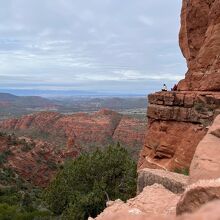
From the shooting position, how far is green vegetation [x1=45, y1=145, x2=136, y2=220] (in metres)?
27.5

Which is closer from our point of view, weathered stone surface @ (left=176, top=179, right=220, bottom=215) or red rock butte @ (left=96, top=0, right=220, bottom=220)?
weathered stone surface @ (left=176, top=179, right=220, bottom=215)

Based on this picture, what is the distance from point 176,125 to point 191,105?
6.51 feet

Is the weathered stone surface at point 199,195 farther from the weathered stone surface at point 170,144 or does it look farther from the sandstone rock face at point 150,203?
the weathered stone surface at point 170,144

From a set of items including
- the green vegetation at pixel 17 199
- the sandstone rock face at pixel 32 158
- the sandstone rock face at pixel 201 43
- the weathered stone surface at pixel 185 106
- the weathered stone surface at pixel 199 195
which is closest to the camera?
the weathered stone surface at pixel 199 195

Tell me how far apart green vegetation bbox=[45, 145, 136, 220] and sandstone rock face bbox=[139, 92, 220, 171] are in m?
1.60

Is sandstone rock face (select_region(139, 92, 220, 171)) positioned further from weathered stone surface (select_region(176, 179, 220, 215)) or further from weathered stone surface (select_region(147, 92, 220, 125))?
weathered stone surface (select_region(176, 179, 220, 215))

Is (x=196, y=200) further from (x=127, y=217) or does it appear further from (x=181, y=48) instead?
(x=181, y=48)

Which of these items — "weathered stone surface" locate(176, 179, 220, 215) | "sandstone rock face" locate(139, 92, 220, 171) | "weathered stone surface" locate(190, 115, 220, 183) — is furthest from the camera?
"sandstone rock face" locate(139, 92, 220, 171)

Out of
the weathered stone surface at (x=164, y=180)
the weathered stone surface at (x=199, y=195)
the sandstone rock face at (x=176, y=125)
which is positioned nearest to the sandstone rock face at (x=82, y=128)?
the sandstone rock face at (x=176, y=125)

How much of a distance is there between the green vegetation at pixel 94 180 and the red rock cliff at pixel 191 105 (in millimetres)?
1612

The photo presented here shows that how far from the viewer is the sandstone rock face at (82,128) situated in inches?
4852

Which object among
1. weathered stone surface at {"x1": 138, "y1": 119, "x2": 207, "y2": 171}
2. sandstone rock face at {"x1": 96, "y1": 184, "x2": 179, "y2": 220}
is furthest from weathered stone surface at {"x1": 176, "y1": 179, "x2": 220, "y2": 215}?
weathered stone surface at {"x1": 138, "y1": 119, "x2": 207, "y2": 171}

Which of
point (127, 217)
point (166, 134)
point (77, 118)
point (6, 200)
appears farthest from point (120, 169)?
point (77, 118)

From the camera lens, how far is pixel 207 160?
10688 millimetres
